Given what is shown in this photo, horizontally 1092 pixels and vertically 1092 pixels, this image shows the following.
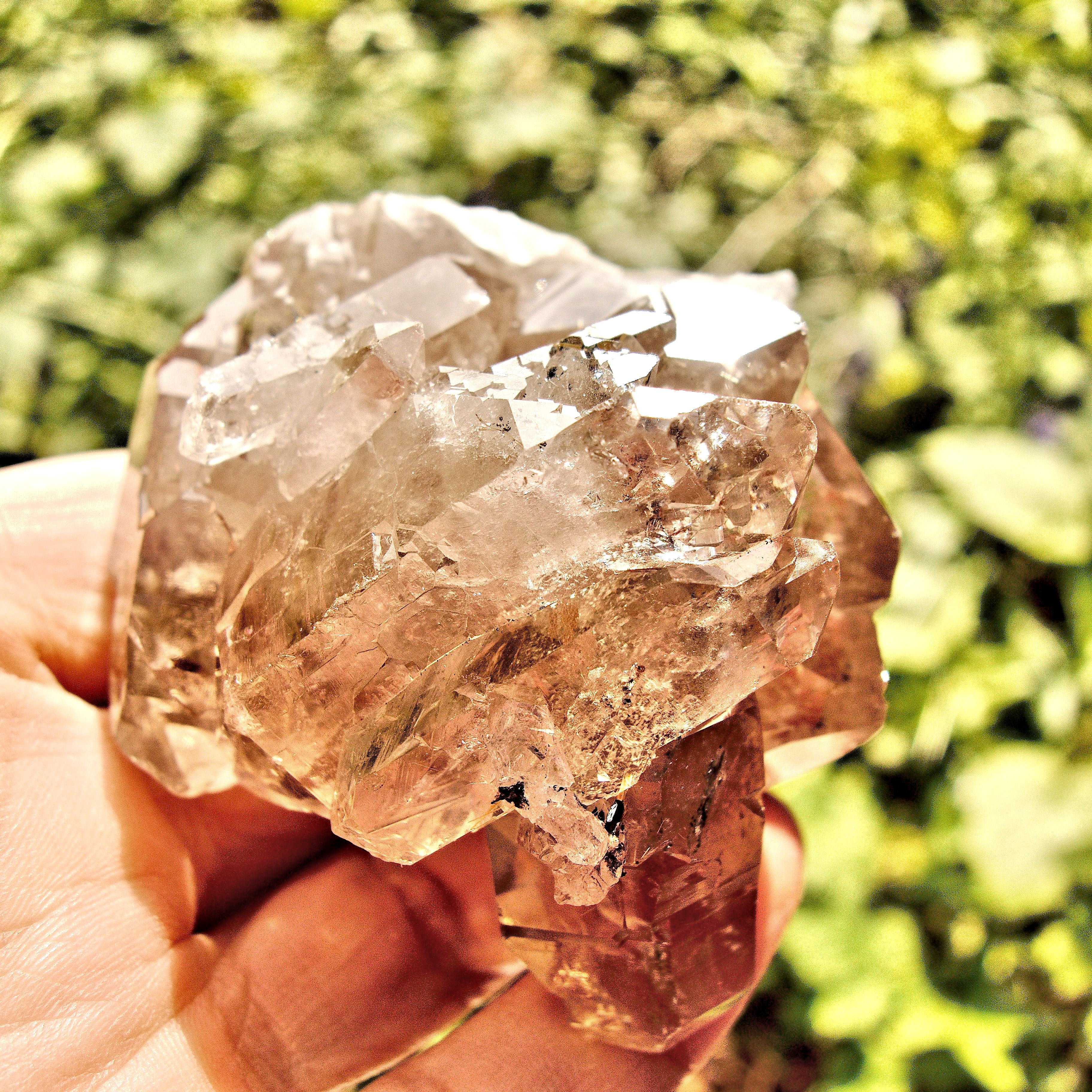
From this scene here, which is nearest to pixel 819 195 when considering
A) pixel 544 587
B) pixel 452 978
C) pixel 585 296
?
pixel 585 296

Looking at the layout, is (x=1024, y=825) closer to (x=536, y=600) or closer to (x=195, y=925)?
(x=536, y=600)

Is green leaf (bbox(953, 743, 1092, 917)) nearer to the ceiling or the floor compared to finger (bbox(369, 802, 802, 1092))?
nearer to the floor

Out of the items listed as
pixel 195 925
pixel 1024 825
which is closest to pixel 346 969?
pixel 195 925

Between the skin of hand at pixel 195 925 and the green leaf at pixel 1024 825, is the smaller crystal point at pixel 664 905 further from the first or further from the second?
the green leaf at pixel 1024 825

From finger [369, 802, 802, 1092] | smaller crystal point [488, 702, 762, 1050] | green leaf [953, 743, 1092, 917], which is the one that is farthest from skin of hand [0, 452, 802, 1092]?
green leaf [953, 743, 1092, 917]

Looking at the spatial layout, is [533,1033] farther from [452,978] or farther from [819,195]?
[819,195]

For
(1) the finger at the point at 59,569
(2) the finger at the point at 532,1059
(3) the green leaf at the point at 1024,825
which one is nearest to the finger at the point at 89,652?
(1) the finger at the point at 59,569

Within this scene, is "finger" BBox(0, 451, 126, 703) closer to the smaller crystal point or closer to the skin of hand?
the skin of hand
